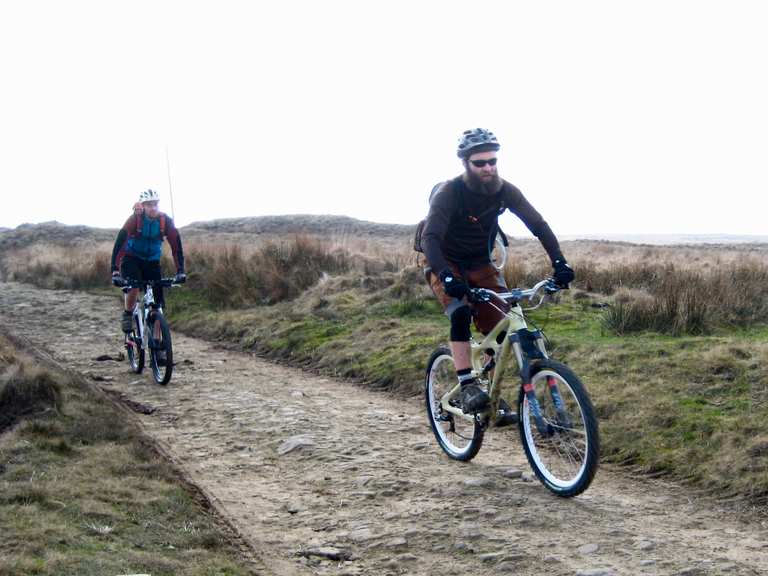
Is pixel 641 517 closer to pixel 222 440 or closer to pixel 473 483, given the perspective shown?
pixel 473 483

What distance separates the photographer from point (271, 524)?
544 cm

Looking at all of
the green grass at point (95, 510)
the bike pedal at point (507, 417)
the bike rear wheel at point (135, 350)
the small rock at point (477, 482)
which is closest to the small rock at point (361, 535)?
the green grass at point (95, 510)

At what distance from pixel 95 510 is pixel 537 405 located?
112 inches

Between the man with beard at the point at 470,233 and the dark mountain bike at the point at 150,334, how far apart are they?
4.75 metres

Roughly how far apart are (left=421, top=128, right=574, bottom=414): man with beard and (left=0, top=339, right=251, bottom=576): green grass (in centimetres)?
213

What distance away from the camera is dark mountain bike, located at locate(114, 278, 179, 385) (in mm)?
10367

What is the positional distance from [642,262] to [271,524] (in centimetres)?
1128

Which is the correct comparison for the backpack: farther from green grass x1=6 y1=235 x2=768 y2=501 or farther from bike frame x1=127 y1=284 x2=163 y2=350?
bike frame x1=127 y1=284 x2=163 y2=350

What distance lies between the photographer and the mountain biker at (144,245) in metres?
11.0

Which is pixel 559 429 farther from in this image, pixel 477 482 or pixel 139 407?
pixel 139 407

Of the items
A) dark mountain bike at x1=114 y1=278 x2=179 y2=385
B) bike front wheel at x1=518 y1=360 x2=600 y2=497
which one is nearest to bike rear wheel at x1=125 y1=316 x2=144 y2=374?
dark mountain bike at x1=114 y1=278 x2=179 y2=385

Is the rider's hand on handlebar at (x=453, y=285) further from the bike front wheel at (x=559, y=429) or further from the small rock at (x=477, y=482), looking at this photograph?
the small rock at (x=477, y=482)

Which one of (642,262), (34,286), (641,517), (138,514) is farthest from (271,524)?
(34,286)

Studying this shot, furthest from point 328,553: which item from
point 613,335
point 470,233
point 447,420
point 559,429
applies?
point 613,335
